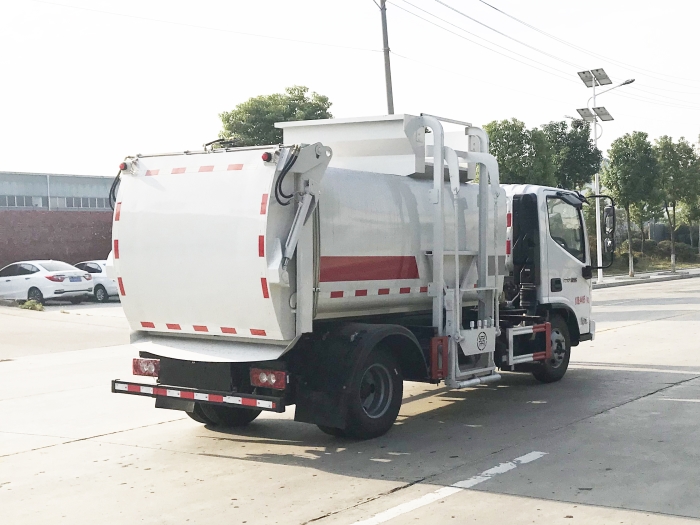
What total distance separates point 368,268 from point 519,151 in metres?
23.5

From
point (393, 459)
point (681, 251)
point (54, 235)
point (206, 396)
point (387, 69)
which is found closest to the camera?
point (393, 459)

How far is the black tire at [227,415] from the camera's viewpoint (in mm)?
9008

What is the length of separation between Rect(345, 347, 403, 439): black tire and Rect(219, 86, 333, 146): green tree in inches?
819

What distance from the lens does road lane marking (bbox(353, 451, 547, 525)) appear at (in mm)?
5977

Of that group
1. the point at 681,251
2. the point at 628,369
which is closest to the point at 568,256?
the point at 628,369

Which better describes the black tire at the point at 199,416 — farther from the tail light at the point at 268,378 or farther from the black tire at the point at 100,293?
the black tire at the point at 100,293

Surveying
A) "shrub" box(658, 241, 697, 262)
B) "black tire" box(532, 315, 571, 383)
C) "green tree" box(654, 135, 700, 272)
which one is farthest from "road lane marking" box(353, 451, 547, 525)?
"shrub" box(658, 241, 697, 262)

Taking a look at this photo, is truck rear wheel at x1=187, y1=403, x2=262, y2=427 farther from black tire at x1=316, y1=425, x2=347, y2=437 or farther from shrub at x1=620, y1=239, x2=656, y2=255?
shrub at x1=620, y1=239, x2=656, y2=255

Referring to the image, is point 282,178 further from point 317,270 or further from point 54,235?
point 54,235

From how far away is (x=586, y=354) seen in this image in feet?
47.7

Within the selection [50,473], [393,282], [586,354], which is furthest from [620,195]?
[50,473]

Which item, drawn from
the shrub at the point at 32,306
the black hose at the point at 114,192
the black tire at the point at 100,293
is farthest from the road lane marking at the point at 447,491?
the black tire at the point at 100,293

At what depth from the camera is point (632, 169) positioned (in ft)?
132

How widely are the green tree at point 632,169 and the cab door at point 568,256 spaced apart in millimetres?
29547
